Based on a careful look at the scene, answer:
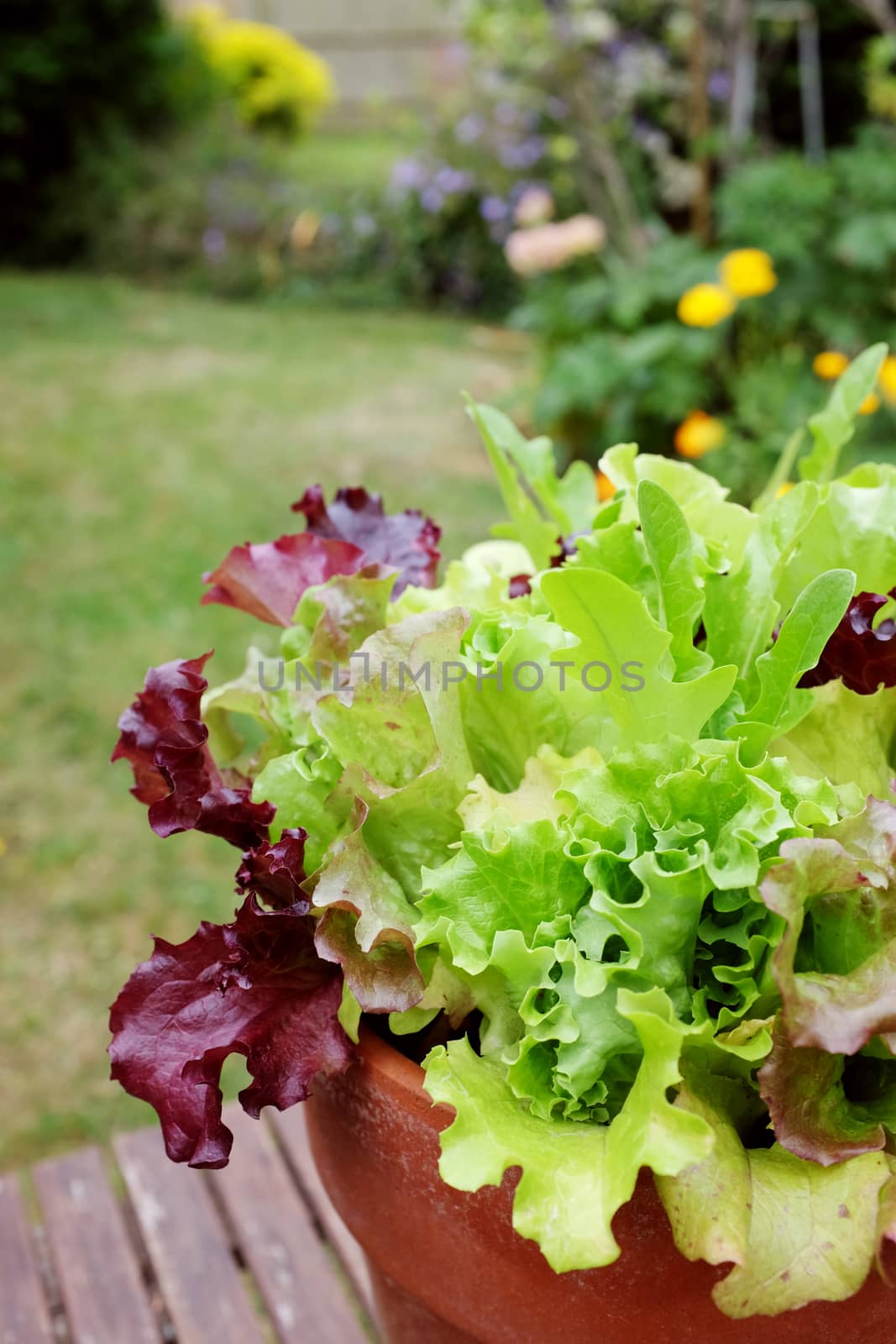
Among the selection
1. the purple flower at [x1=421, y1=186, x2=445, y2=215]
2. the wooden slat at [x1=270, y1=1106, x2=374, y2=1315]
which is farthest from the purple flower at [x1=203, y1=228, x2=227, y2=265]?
the wooden slat at [x1=270, y1=1106, x2=374, y2=1315]

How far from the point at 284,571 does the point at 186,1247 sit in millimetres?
668

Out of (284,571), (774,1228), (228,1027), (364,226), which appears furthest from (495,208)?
(774,1228)

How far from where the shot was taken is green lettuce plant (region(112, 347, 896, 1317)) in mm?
566

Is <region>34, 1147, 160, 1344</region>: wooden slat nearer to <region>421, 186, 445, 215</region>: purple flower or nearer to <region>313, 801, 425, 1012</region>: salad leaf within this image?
<region>313, 801, 425, 1012</region>: salad leaf

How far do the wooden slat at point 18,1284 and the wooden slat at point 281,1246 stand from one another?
6.9 inches

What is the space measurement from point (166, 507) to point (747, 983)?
388 cm

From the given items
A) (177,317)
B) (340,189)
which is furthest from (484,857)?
(340,189)

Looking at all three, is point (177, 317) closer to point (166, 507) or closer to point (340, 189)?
point (340, 189)

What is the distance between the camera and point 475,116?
6.71 meters

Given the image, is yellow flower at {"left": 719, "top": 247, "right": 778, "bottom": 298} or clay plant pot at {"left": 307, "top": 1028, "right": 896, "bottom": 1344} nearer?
clay plant pot at {"left": 307, "top": 1028, "right": 896, "bottom": 1344}

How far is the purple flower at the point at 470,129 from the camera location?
6.66 meters

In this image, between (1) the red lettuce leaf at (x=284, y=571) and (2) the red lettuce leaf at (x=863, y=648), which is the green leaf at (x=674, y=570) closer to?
(2) the red lettuce leaf at (x=863, y=648)

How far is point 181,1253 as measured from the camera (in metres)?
1.14

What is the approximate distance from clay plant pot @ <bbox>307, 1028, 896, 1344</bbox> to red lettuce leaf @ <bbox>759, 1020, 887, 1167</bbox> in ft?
0.23
